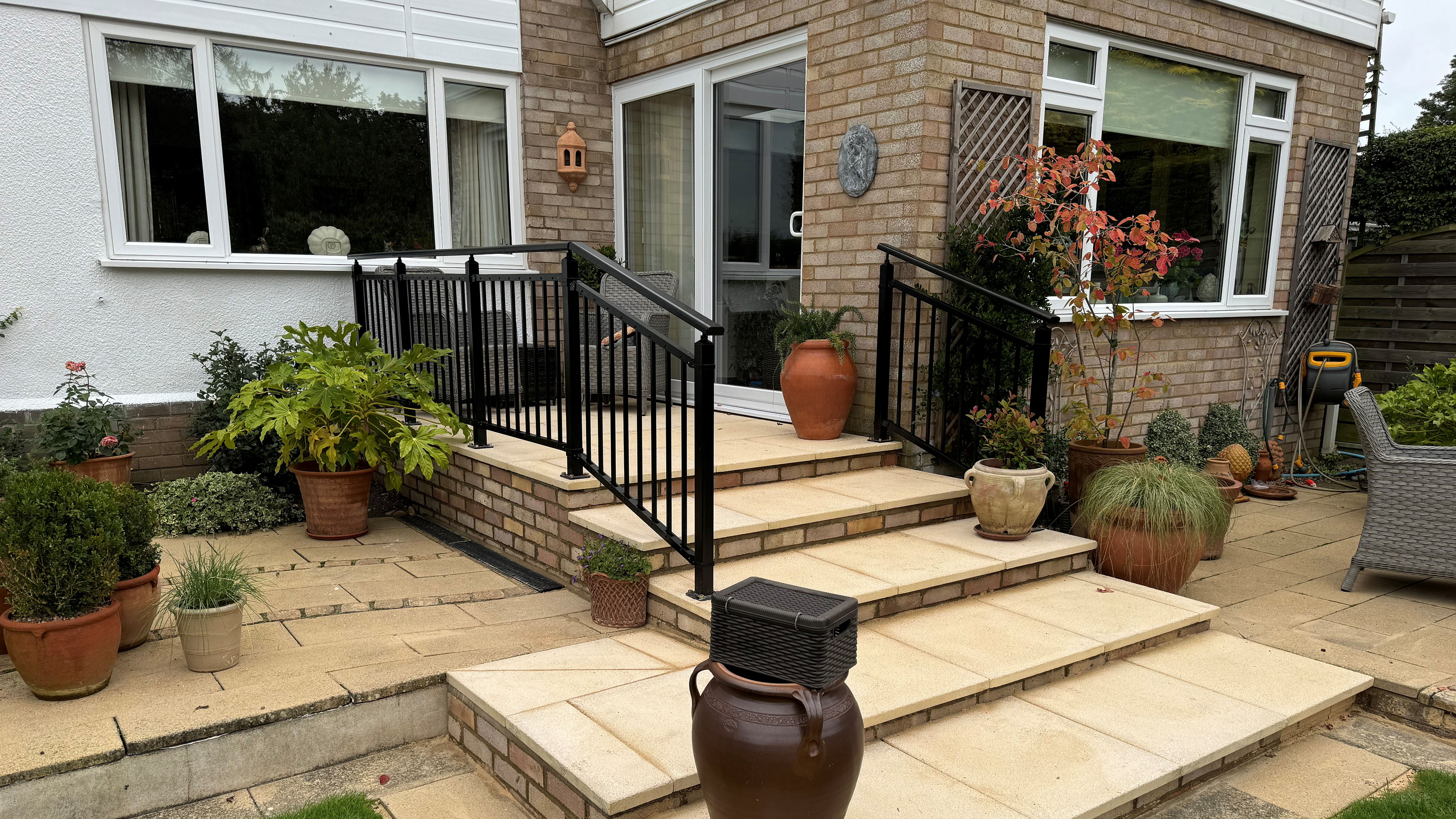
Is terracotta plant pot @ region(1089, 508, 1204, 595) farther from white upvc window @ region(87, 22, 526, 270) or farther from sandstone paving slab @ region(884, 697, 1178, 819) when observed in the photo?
white upvc window @ region(87, 22, 526, 270)

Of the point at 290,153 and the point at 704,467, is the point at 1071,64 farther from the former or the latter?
the point at 290,153

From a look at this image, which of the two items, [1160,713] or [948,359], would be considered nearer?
[1160,713]

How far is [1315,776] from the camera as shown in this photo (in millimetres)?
2658

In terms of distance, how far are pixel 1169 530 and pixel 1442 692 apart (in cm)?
103

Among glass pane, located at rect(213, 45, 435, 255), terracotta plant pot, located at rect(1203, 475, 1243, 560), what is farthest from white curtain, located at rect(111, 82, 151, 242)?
terracotta plant pot, located at rect(1203, 475, 1243, 560)

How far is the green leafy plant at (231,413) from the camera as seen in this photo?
4.84 metres

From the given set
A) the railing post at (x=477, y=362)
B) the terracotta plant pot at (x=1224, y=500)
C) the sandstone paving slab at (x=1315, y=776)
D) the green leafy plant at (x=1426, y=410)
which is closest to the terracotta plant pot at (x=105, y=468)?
the railing post at (x=477, y=362)

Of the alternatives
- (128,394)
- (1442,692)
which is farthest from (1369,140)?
(128,394)

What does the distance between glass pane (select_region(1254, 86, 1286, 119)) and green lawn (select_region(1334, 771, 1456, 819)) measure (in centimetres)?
486

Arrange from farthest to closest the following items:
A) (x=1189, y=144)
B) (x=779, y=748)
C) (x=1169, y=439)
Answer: (x=1189, y=144) < (x=1169, y=439) < (x=779, y=748)

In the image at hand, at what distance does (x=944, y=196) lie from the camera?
441cm

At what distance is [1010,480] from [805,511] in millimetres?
878

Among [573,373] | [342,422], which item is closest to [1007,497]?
[573,373]

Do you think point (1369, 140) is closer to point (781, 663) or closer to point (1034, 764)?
point (1034, 764)
